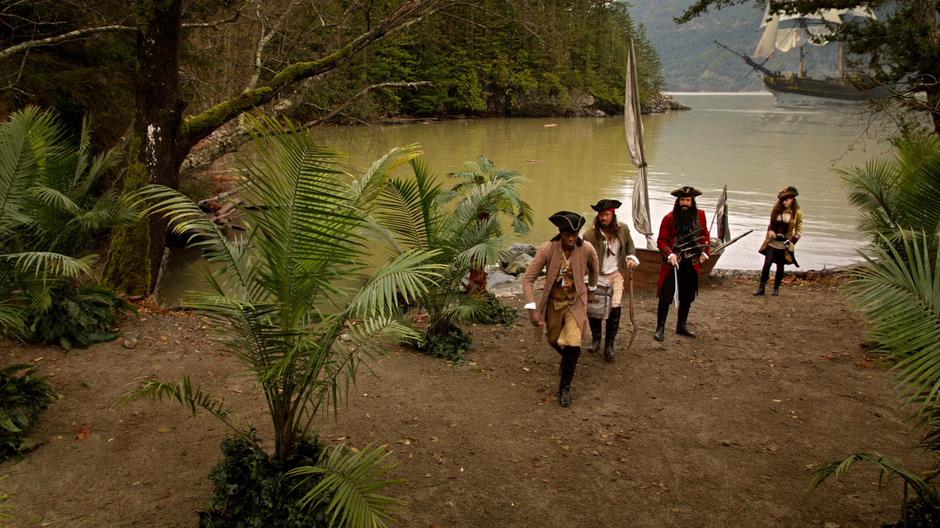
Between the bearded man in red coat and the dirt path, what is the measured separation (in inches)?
26.8

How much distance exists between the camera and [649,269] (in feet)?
32.7

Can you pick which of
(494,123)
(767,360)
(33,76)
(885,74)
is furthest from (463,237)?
(494,123)

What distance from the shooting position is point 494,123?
50500mm

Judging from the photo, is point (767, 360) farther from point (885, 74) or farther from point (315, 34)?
point (315, 34)

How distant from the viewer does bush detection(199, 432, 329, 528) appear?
11.1 feet

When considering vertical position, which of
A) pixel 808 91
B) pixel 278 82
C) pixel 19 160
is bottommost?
pixel 19 160

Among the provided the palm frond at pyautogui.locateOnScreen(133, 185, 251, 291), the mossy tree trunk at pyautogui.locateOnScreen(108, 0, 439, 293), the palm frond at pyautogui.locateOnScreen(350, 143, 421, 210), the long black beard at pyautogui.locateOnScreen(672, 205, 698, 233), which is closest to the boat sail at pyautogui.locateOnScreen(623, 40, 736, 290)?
the long black beard at pyautogui.locateOnScreen(672, 205, 698, 233)

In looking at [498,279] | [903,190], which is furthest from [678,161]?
[903,190]

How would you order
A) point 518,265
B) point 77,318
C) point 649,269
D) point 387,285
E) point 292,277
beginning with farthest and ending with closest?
point 518,265 → point 649,269 → point 77,318 → point 292,277 → point 387,285

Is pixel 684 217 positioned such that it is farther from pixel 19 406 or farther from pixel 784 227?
pixel 19 406

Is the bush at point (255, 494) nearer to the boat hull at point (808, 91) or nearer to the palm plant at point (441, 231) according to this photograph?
the palm plant at point (441, 231)

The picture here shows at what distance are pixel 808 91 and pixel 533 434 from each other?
270 feet

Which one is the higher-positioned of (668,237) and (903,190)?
(903,190)

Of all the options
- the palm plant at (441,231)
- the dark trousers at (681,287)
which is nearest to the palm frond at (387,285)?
the palm plant at (441,231)
